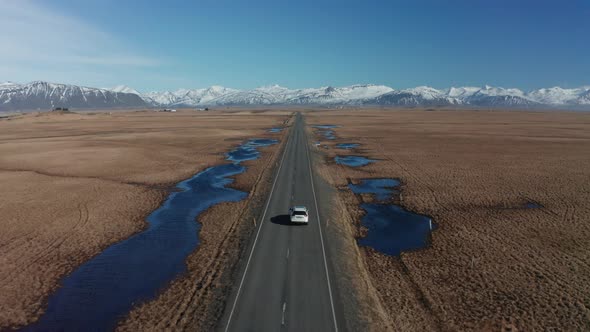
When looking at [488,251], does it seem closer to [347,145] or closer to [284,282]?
[284,282]

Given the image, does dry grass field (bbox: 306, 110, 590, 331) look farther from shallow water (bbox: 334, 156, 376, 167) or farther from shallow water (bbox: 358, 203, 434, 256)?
shallow water (bbox: 334, 156, 376, 167)

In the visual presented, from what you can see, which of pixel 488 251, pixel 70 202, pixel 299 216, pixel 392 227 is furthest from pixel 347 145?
pixel 70 202

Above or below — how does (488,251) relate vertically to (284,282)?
below

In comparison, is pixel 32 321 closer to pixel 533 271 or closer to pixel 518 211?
pixel 533 271

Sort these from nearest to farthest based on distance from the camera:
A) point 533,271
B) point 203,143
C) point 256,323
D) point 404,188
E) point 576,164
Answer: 1. point 256,323
2. point 533,271
3. point 404,188
4. point 576,164
5. point 203,143

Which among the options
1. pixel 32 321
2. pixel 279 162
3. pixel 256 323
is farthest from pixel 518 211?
pixel 32 321

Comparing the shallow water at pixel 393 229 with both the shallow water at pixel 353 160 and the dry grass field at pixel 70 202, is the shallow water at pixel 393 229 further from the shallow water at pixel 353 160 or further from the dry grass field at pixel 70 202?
the shallow water at pixel 353 160

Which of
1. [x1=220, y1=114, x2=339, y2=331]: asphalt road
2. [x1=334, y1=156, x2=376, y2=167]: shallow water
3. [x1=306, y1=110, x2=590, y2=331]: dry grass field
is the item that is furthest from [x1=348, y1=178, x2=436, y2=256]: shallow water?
[x1=334, y1=156, x2=376, y2=167]: shallow water
